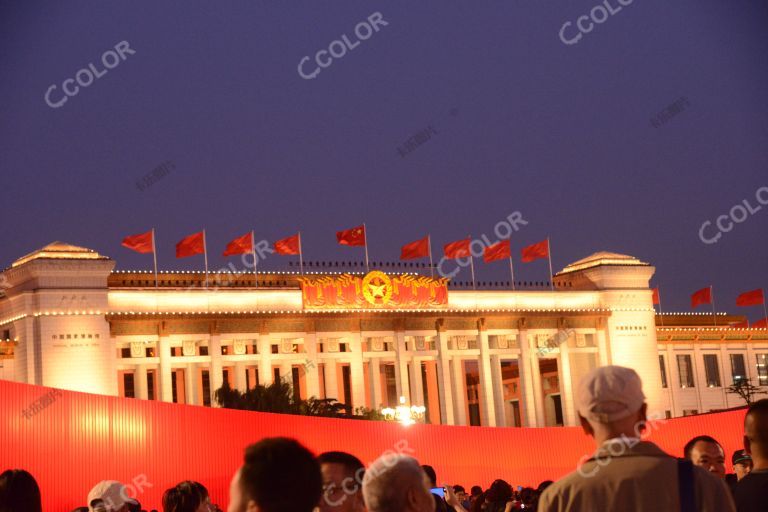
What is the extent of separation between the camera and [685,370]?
197 ft

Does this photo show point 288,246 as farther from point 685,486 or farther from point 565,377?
point 685,486

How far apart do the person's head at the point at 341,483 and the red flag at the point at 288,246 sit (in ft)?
136

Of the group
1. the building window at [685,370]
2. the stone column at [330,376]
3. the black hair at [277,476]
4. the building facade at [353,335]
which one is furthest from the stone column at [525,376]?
the black hair at [277,476]

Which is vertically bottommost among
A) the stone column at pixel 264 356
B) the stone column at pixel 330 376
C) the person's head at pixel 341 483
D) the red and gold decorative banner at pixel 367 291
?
the person's head at pixel 341 483

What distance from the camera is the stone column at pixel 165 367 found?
45.2 m

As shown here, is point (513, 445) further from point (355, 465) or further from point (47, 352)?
point (355, 465)

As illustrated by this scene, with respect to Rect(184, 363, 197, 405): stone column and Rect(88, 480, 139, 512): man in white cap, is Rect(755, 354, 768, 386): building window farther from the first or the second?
Rect(88, 480, 139, 512): man in white cap

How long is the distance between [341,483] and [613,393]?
1600mm

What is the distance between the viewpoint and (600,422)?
4.44m

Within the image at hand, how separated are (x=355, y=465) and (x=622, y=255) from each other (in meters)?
53.2

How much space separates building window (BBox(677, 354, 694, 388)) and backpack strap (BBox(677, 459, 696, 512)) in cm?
5707

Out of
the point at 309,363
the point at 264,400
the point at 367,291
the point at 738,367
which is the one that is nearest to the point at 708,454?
the point at 264,400

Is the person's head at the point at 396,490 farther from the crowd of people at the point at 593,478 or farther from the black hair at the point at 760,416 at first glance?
the black hair at the point at 760,416

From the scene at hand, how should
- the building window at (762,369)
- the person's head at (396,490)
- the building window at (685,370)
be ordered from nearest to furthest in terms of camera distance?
the person's head at (396,490) → the building window at (685,370) → the building window at (762,369)
